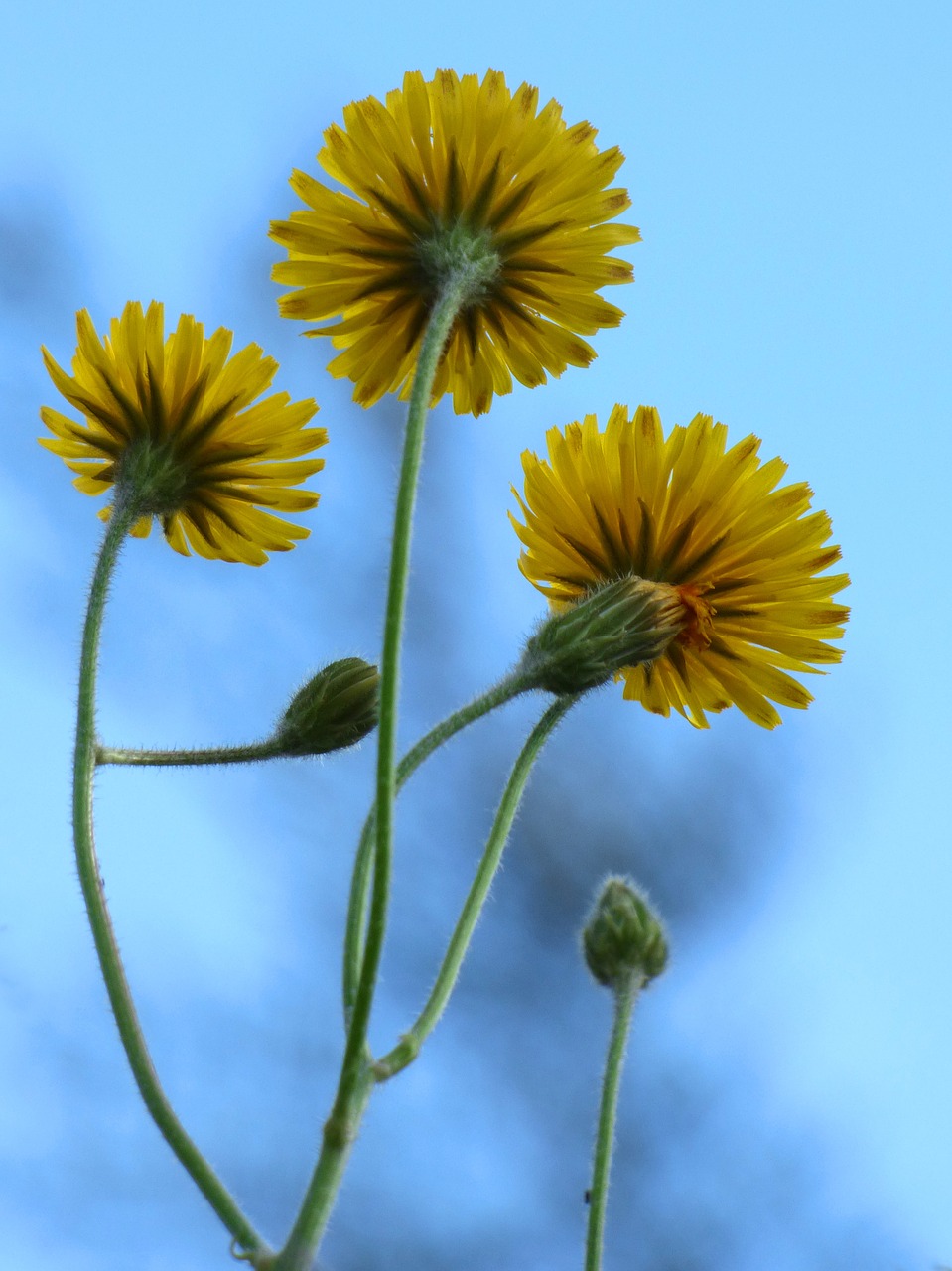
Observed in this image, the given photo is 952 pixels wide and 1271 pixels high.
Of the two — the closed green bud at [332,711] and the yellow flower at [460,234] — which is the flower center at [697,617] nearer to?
the yellow flower at [460,234]

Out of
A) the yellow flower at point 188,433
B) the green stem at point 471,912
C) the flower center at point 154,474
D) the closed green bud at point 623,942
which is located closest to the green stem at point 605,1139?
the closed green bud at point 623,942

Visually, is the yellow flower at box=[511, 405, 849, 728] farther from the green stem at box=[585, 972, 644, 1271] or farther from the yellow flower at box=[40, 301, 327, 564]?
the green stem at box=[585, 972, 644, 1271]

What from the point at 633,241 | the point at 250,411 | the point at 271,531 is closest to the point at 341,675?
the point at 271,531

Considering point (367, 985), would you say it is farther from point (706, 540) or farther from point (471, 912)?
point (706, 540)

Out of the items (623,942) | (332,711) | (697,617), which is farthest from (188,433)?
(623,942)

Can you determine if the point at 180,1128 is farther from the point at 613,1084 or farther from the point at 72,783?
the point at 613,1084
